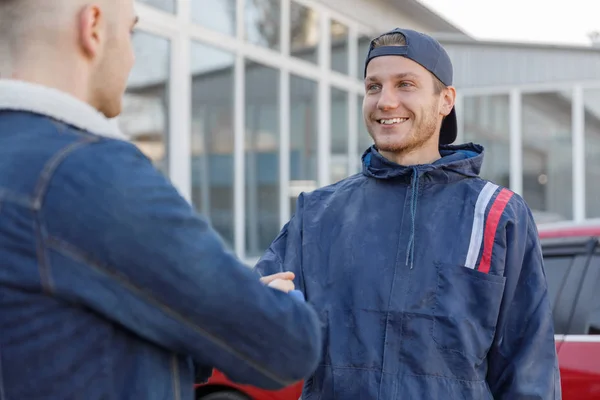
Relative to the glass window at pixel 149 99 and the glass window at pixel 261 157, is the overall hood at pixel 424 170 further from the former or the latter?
the glass window at pixel 261 157

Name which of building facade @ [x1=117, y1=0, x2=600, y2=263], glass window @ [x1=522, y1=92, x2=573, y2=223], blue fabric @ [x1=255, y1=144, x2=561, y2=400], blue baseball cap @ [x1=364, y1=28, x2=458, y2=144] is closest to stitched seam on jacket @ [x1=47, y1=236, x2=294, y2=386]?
blue fabric @ [x1=255, y1=144, x2=561, y2=400]

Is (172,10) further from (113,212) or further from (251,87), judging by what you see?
(113,212)

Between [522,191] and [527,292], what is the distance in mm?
10621

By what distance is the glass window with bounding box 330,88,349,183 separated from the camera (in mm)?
10961

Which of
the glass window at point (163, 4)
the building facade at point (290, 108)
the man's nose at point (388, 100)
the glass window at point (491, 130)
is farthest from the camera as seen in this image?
the glass window at point (491, 130)

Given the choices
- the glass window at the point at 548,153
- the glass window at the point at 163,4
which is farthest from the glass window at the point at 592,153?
the glass window at the point at 163,4

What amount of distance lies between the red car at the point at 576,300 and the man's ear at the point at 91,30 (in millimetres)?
2367

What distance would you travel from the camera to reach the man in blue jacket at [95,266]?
3.12 feet

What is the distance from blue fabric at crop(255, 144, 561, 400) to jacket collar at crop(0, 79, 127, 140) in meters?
1.05

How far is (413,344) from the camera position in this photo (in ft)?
6.15

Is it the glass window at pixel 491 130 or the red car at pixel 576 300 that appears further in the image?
the glass window at pixel 491 130

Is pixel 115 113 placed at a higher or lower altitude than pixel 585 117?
lower

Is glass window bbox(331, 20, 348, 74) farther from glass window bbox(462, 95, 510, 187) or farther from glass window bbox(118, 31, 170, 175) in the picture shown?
glass window bbox(118, 31, 170, 175)

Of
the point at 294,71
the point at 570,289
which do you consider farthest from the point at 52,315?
the point at 294,71
